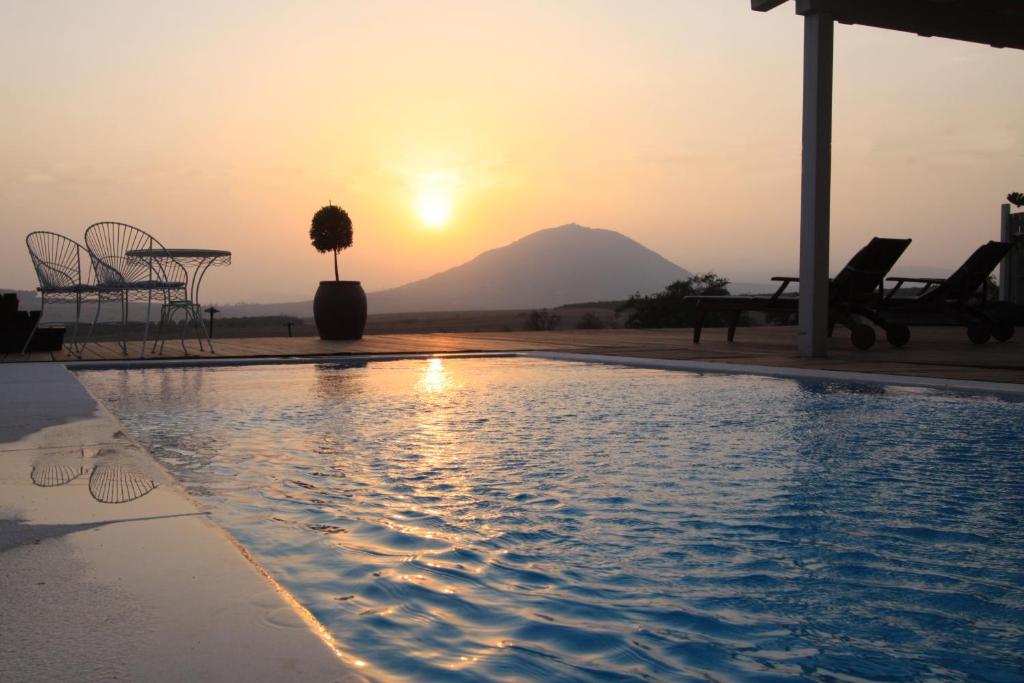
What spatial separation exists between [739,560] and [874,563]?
30cm

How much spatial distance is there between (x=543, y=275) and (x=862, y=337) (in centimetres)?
4330

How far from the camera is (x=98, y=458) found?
2.48 metres

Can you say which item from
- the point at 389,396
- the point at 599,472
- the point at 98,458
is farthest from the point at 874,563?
the point at 389,396

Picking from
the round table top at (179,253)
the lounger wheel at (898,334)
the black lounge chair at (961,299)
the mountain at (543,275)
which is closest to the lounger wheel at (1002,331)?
the black lounge chair at (961,299)

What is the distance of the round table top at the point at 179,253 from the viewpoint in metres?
7.00

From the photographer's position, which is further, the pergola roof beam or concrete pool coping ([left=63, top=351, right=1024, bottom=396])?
the pergola roof beam

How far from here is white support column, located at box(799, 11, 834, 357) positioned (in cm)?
673

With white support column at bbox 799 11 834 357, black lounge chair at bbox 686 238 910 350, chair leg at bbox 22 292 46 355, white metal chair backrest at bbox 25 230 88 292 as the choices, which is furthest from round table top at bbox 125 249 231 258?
white support column at bbox 799 11 834 357

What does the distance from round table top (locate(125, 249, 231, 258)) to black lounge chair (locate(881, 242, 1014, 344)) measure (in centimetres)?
615

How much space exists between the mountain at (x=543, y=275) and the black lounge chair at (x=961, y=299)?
32.0 meters

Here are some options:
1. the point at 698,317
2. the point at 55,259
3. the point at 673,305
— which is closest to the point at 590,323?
the point at 673,305

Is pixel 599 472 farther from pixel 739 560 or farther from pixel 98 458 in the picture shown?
pixel 98 458

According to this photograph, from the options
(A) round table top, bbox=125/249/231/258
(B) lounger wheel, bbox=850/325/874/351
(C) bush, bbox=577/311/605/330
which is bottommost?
(B) lounger wheel, bbox=850/325/874/351

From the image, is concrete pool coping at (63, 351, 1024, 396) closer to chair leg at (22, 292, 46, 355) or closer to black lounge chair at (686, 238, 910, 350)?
chair leg at (22, 292, 46, 355)
